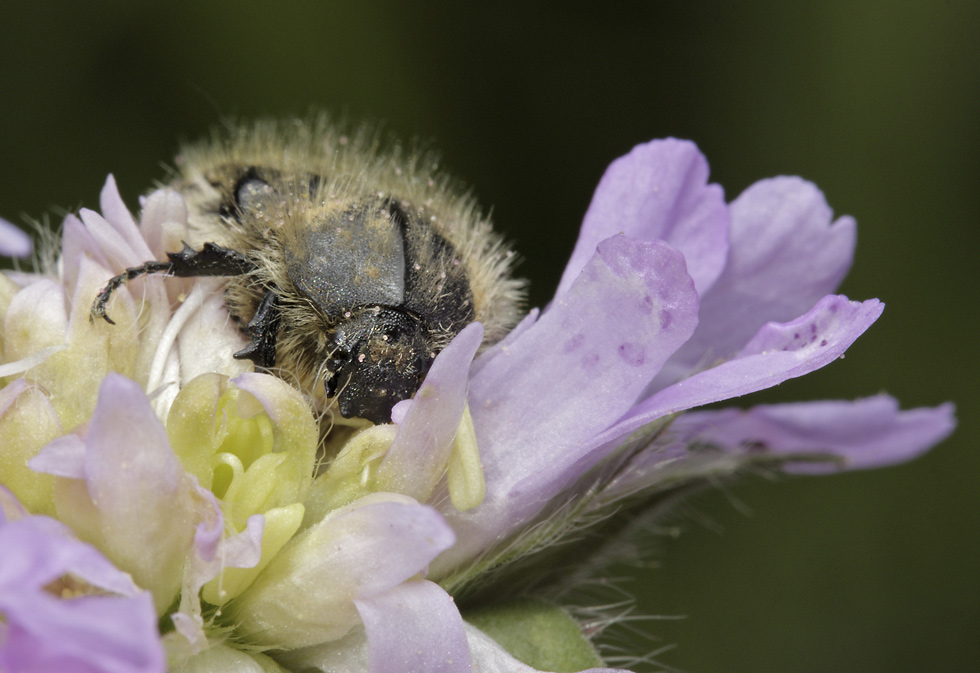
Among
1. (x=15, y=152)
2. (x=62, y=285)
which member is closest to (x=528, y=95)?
(x=15, y=152)

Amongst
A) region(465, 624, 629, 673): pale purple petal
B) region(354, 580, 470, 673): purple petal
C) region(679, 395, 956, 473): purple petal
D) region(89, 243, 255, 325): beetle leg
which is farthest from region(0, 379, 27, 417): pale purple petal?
region(679, 395, 956, 473): purple petal

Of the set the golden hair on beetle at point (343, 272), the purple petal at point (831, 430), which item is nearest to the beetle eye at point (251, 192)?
the golden hair on beetle at point (343, 272)

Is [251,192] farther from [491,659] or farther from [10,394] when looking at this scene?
[491,659]

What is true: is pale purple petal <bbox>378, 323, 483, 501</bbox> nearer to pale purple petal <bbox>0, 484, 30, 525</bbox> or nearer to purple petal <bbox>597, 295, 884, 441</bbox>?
purple petal <bbox>597, 295, 884, 441</bbox>

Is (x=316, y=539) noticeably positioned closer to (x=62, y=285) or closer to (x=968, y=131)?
(x=62, y=285)

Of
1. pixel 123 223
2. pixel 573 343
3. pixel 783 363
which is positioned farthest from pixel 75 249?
pixel 783 363

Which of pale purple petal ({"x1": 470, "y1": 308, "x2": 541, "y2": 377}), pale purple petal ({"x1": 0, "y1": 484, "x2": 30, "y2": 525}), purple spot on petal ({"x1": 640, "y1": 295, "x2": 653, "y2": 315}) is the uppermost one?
purple spot on petal ({"x1": 640, "y1": 295, "x2": 653, "y2": 315})
